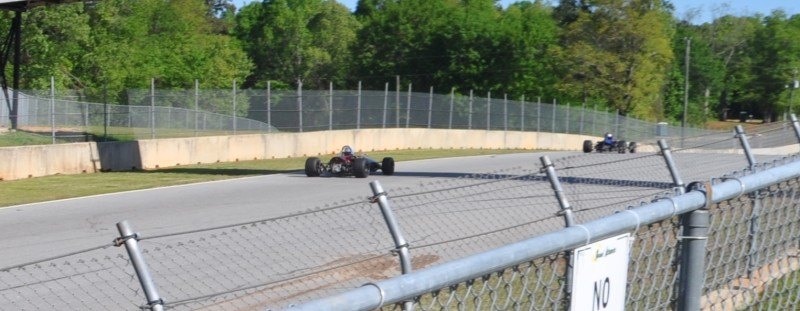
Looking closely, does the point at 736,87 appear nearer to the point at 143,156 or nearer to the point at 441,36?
the point at 441,36

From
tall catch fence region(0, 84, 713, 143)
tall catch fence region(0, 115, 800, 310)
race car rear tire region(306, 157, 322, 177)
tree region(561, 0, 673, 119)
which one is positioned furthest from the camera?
tree region(561, 0, 673, 119)

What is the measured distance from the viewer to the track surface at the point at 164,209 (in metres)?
15.2

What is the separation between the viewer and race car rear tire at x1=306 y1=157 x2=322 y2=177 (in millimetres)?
26344

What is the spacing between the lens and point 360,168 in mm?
25625

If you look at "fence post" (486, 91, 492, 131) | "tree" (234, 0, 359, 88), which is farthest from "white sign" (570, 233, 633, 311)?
"tree" (234, 0, 359, 88)

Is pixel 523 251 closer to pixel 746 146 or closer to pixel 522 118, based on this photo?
pixel 746 146

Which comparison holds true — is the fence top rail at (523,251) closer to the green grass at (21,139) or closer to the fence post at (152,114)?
the green grass at (21,139)

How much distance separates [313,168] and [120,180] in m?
4.29

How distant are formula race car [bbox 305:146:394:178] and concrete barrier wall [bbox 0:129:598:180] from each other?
5.20m

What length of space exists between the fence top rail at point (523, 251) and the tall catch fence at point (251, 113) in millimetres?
24127

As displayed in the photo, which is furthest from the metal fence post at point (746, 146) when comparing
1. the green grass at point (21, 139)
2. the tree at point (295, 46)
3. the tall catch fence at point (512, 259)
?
the tree at point (295, 46)

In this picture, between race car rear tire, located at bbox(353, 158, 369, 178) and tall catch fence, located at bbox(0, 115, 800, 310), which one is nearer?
tall catch fence, located at bbox(0, 115, 800, 310)

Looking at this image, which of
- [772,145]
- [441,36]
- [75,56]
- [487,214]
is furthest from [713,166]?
[441,36]

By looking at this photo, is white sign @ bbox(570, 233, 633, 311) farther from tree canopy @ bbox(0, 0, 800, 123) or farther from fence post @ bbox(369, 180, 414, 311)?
tree canopy @ bbox(0, 0, 800, 123)
